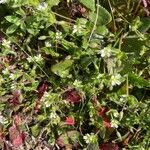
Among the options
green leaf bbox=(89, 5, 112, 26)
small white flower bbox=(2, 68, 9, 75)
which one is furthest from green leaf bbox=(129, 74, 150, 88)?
small white flower bbox=(2, 68, 9, 75)

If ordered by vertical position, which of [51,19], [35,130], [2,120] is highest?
[51,19]

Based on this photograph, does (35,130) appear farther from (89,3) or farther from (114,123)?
(89,3)

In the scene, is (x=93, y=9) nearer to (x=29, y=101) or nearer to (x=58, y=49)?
(x=58, y=49)

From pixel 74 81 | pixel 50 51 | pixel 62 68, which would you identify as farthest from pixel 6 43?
pixel 74 81

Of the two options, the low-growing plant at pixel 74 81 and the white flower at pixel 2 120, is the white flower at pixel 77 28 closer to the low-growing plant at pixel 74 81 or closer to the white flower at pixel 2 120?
the low-growing plant at pixel 74 81

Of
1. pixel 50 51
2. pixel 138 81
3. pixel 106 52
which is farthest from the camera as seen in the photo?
pixel 50 51

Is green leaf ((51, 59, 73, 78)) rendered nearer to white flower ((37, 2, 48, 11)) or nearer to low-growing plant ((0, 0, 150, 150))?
low-growing plant ((0, 0, 150, 150))

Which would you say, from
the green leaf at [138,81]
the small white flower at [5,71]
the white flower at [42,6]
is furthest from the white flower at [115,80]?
the small white flower at [5,71]
